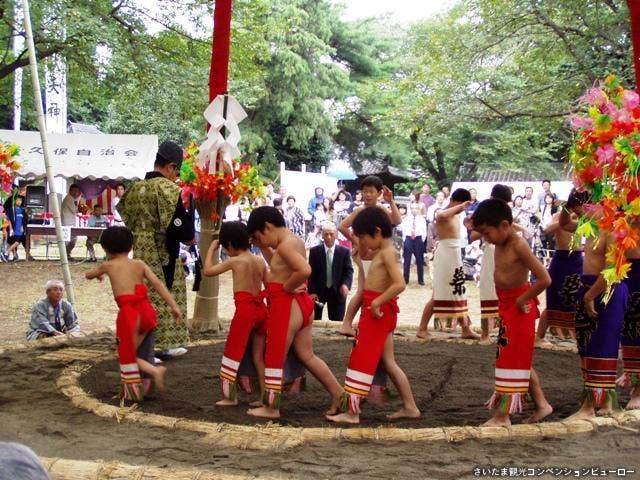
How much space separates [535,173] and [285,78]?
7270 mm

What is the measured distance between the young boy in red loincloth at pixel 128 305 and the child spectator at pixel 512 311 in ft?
6.64

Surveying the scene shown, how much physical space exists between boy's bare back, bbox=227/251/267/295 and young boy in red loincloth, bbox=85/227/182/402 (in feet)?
1.54

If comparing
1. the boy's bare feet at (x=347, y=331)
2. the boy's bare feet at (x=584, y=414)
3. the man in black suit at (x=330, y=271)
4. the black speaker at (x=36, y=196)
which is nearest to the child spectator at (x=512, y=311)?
the boy's bare feet at (x=584, y=414)

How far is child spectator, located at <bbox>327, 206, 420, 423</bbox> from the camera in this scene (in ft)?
14.9

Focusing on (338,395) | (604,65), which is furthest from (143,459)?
(604,65)

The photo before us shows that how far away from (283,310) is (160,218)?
5.45 feet

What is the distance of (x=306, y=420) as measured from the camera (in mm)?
4645

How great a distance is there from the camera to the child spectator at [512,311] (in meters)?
4.45

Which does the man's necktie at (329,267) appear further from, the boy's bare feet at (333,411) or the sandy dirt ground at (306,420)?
the boy's bare feet at (333,411)

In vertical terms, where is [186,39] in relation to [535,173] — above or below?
above

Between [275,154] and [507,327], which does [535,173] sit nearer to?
[275,154]

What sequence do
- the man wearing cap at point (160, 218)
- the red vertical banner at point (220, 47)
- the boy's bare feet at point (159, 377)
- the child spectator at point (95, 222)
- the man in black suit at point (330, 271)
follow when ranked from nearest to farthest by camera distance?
the boy's bare feet at point (159, 377), the man wearing cap at point (160, 218), the red vertical banner at point (220, 47), the man in black suit at point (330, 271), the child spectator at point (95, 222)

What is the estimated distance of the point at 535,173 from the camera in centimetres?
2119

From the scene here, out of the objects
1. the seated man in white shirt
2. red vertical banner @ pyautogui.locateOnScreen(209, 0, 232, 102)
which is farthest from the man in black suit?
the seated man in white shirt
